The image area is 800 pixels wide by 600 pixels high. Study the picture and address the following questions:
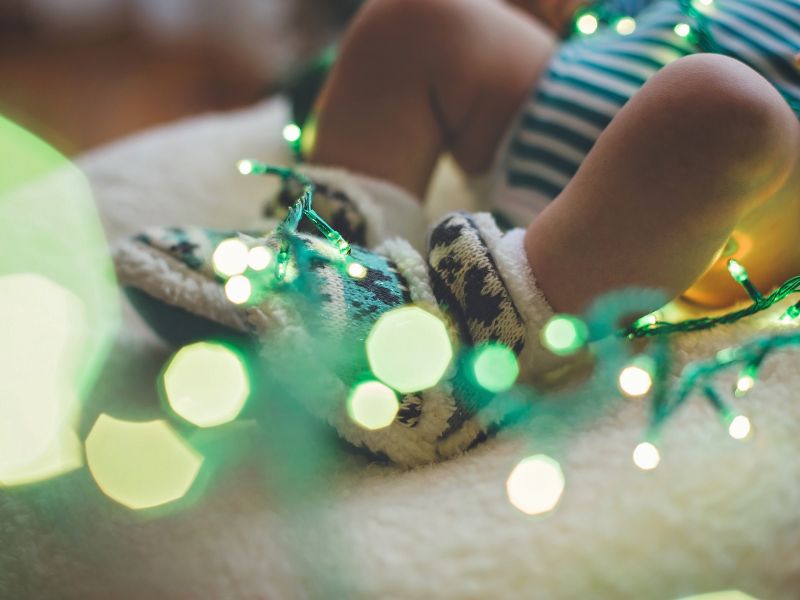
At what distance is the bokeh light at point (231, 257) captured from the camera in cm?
49

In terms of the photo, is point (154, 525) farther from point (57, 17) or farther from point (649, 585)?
point (57, 17)

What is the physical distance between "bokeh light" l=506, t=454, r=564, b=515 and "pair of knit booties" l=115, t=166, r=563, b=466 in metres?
0.05

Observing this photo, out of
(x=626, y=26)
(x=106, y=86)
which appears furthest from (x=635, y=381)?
(x=106, y=86)

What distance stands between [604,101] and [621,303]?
21 cm

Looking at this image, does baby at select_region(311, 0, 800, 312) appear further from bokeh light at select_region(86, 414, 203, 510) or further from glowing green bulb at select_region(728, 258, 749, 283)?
bokeh light at select_region(86, 414, 203, 510)

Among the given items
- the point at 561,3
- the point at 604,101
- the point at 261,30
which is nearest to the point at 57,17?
the point at 261,30

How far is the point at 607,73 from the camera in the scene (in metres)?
0.60

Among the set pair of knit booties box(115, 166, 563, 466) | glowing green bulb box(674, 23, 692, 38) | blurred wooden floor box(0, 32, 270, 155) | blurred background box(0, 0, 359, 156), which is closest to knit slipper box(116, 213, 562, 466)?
pair of knit booties box(115, 166, 563, 466)

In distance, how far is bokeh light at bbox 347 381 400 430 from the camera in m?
0.47

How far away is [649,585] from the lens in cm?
39

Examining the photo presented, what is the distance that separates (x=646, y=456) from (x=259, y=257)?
284mm

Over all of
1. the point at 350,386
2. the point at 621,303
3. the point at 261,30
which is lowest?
the point at 261,30

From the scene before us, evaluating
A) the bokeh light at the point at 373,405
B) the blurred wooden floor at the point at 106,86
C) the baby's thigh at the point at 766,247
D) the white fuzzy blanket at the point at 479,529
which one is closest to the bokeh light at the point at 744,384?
the white fuzzy blanket at the point at 479,529

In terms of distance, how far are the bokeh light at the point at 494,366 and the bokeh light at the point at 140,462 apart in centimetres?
22
